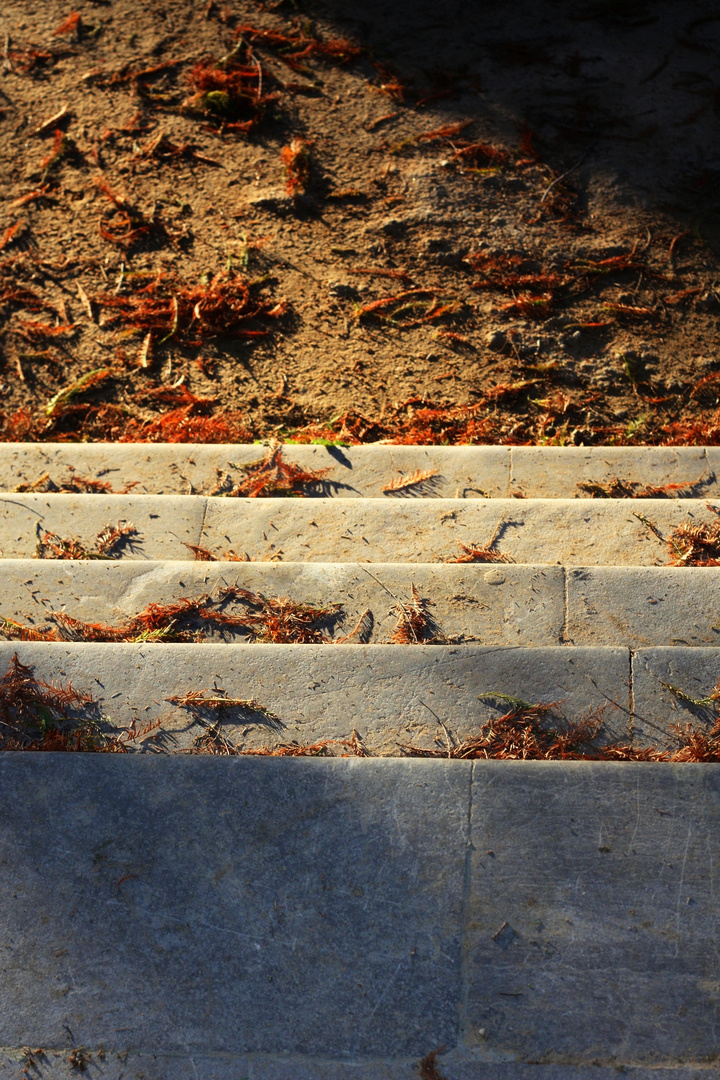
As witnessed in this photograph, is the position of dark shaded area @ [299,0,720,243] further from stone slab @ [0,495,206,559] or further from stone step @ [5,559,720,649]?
stone slab @ [0,495,206,559]

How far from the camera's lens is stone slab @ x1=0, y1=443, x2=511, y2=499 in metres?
3.51

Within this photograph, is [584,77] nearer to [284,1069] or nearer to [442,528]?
[442,528]

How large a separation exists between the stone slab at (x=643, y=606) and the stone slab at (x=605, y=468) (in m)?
0.90

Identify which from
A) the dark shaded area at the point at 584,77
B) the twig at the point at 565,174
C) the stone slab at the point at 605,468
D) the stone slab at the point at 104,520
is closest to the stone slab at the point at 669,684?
the stone slab at the point at 605,468

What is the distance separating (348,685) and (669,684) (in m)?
0.92

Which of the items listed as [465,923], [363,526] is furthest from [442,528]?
[465,923]

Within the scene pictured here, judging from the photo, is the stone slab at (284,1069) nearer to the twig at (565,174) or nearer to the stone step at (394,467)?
the stone step at (394,467)

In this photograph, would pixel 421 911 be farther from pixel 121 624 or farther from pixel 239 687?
pixel 121 624

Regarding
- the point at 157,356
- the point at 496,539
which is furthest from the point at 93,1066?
the point at 157,356

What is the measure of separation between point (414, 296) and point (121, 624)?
9.70 feet

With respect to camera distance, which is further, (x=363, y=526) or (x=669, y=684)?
(x=363, y=526)

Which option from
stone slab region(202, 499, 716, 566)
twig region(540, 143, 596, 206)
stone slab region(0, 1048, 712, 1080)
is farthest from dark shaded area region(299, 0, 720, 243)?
stone slab region(0, 1048, 712, 1080)

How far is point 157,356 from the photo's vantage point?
4668 mm

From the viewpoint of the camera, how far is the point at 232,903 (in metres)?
1.86
